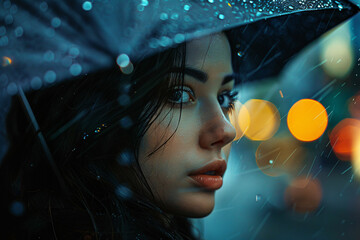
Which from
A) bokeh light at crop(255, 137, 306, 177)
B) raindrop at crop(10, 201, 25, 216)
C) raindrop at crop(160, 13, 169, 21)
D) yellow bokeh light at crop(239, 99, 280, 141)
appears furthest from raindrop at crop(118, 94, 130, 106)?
bokeh light at crop(255, 137, 306, 177)

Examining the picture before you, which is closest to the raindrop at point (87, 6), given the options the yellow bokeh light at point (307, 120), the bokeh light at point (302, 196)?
the yellow bokeh light at point (307, 120)

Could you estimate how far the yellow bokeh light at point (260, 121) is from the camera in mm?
1930

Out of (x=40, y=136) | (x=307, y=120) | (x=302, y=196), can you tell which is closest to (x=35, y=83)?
(x=40, y=136)

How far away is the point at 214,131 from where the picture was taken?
80 cm

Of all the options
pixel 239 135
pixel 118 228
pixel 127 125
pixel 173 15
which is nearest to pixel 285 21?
pixel 173 15

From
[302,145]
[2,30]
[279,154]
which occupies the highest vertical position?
[2,30]

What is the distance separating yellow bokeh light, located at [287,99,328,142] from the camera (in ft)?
6.10

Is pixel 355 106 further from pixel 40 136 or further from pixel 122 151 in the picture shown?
pixel 40 136

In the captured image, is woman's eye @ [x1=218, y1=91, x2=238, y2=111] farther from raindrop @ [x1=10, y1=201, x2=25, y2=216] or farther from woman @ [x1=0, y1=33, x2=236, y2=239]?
raindrop @ [x1=10, y1=201, x2=25, y2=216]

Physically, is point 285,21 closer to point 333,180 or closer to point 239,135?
point 239,135

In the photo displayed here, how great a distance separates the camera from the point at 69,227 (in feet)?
2.06

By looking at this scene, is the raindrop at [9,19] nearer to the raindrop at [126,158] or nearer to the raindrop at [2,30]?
the raindrop at [2,30]

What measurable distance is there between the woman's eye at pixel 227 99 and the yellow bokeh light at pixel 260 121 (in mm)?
784

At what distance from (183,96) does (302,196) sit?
273 centimetres
